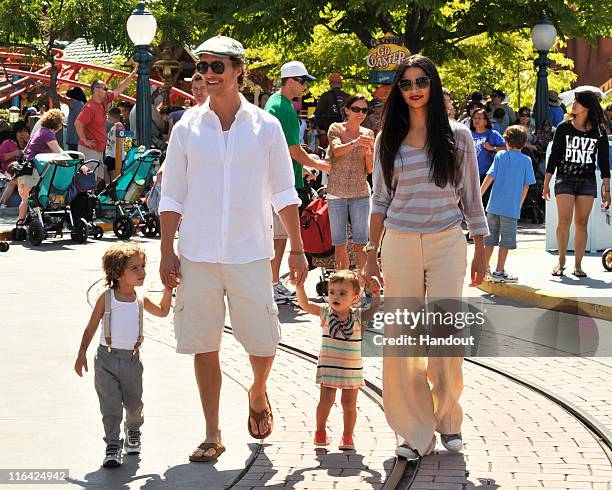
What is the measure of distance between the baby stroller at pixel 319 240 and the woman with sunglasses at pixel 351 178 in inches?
5.8

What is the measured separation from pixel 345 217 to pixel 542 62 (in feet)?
49.0

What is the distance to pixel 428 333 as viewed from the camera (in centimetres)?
654

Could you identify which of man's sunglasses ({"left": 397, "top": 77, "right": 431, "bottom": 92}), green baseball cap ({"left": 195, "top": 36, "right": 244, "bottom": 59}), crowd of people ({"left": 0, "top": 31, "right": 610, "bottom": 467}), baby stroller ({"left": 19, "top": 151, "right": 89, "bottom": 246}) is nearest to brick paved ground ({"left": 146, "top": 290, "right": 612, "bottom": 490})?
crowd of people ({"left": 0, "top": 31, "right": 610, "bottom": 467})

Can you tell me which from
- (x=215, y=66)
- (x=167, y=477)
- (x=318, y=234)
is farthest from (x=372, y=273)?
(x=318, y=234)

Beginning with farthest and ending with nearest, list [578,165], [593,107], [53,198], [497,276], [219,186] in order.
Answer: [53,198]
[578,165]
[593,107]
[497,276]
[219,186]

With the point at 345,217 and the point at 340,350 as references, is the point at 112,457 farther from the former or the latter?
the point at 345,217

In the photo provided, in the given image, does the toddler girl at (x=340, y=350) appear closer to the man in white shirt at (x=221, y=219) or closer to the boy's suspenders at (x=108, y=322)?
the man in white shirt at (x=221, y=219)

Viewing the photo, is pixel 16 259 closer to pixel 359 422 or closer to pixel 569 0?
pixel 359 422

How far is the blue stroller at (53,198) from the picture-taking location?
1678cm

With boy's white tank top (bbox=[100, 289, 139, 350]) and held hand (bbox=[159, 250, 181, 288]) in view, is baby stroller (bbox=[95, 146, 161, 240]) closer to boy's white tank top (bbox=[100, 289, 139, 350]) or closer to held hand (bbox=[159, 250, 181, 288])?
boy's white tank top (bbox=[100, 289, 139, 350])

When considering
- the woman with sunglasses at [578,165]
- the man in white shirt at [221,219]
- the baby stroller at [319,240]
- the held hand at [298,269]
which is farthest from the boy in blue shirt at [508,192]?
the man in white shirt at [221,219]

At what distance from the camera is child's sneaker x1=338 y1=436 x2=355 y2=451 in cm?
654

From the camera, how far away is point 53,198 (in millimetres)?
17234

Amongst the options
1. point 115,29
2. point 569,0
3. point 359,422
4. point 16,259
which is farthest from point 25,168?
point 569,0
